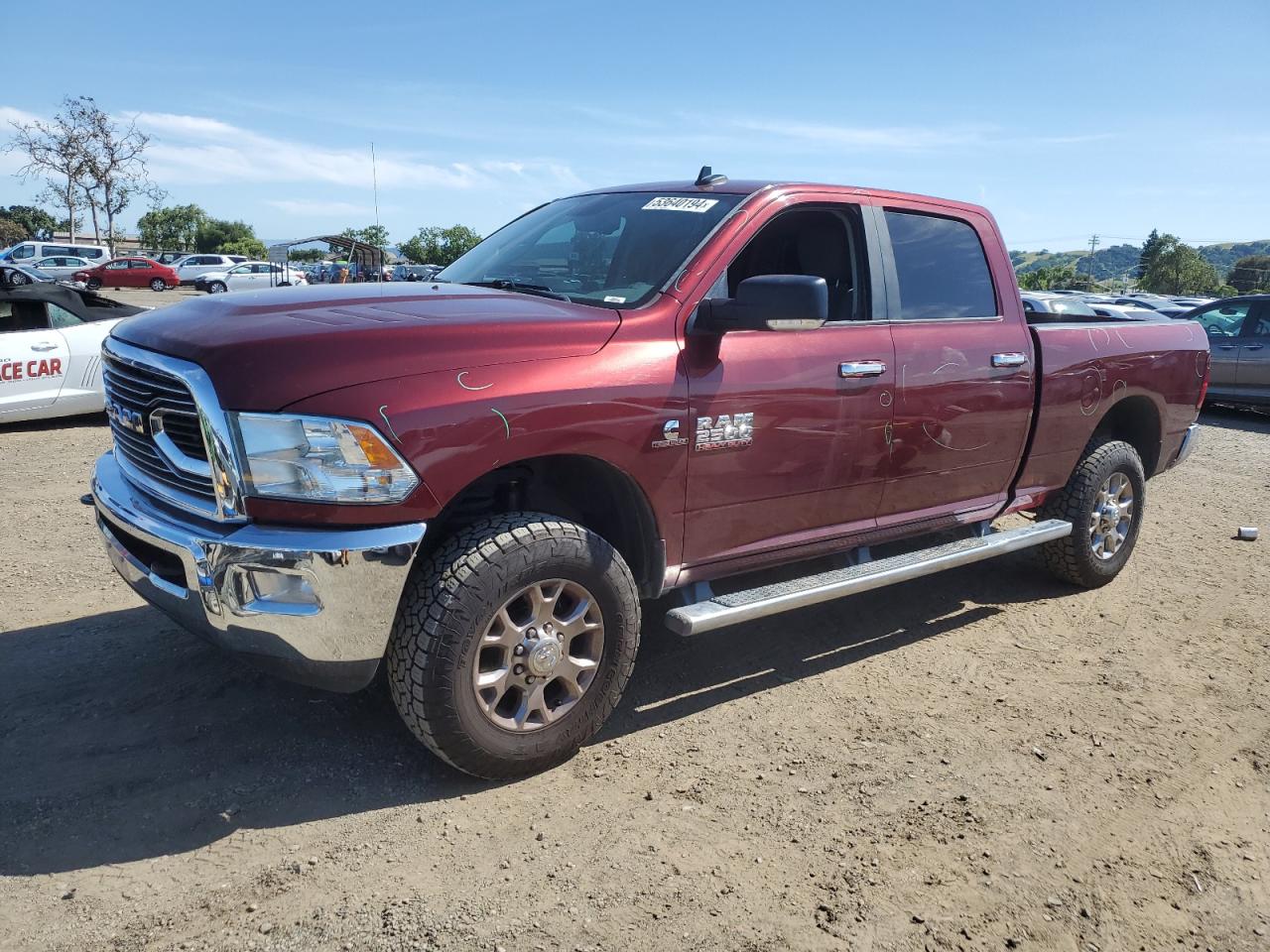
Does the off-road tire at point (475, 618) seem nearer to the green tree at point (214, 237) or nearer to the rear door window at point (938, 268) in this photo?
the rear door window at point (938, 268)

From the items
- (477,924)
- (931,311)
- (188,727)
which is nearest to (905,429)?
(931,311)

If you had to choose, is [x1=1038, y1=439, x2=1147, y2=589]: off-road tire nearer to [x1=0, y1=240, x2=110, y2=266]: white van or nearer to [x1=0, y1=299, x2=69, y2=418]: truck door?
[x1=0, y1=299, x2=69, y2=418]: truck door

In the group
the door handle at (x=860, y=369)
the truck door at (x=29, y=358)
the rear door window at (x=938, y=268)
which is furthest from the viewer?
the truck door at (x=29, y=358)

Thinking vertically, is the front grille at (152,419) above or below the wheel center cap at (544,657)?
above

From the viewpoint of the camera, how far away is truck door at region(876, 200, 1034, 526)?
4219 mm

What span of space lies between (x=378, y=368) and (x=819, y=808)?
197 centimetres

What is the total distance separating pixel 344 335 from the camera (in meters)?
2.89

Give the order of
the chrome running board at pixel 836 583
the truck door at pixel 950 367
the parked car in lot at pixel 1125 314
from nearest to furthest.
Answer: the chrome running board at pixel 836 583 → the truck door at pixel 950 367 → the parked car in lot at pixel 1125 314

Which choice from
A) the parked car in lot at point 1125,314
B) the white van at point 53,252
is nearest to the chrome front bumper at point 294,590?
the parked car in lot at point 1125,314

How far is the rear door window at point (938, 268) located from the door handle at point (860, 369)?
0.39m

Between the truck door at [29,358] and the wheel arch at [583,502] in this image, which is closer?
the wheel arch at [583,502]

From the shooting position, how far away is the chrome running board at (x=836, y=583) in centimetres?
346

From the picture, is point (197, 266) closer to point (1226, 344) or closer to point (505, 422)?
point (1226, 344)

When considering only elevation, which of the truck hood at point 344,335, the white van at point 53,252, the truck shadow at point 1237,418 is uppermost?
the white van at point 53,252
